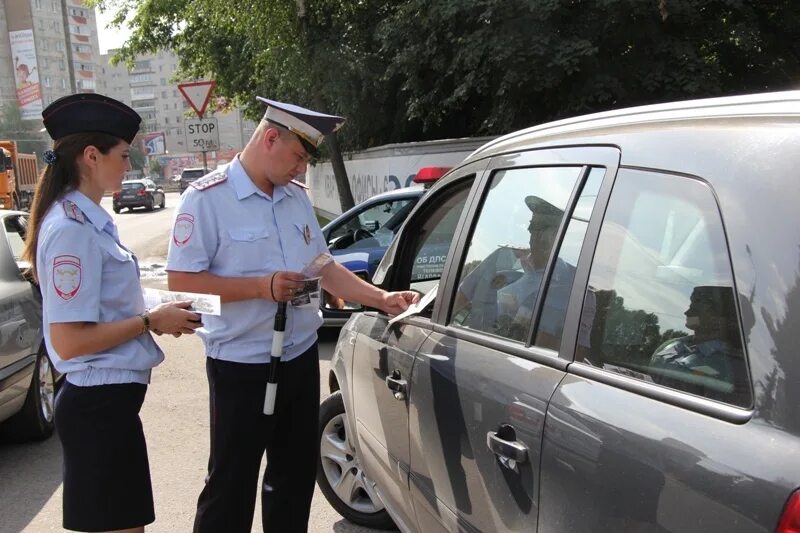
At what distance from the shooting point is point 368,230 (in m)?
7.31

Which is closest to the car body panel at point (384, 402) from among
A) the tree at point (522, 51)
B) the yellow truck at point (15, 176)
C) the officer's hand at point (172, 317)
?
the officer's hand at point (172, 317)

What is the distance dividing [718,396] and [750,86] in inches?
420

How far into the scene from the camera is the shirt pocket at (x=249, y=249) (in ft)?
7.95

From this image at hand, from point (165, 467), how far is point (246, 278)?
7.88 ft

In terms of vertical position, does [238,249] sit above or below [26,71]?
below

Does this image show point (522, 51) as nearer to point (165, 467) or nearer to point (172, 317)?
point (165, 467)

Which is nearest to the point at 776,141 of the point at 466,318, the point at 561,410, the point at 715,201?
the point at 715,201

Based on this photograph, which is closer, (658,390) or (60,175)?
(658,390)

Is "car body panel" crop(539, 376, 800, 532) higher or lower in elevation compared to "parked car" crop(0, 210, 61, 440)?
higher

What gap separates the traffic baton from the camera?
2.39 meters

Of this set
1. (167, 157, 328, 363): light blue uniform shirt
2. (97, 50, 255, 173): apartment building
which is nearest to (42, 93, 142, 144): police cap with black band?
(167, 157, 328, 363): light blue uniform shirt

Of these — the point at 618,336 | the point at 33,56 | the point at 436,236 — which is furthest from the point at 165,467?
the point at 33,56

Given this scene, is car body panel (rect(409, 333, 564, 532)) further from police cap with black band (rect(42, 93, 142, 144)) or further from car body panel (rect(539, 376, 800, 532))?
police cap with black band (rect(42, 93, 142, 144))

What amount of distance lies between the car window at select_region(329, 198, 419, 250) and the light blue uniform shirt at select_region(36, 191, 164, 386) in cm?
474
